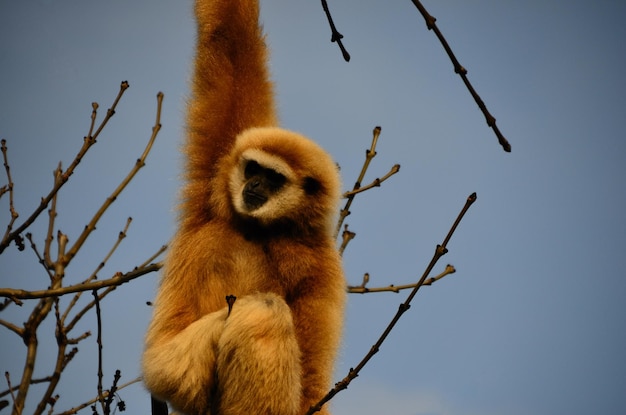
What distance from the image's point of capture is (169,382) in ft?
16.7

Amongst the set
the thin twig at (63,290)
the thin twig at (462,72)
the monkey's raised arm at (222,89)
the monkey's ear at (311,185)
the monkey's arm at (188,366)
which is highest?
the monkey's raised arm at (222,89)

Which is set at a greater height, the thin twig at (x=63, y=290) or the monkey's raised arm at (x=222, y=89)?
the monkey's raised arm at (x=222, y=89)

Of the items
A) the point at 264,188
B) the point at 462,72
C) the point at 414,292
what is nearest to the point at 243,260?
the point at 264,188

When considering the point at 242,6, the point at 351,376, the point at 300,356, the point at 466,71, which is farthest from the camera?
the point at 242,6

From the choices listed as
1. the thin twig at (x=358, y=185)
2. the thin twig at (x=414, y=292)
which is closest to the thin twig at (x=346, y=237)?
the thin twig at (x=358, y=185)

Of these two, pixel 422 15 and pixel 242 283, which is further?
pixel 242 283

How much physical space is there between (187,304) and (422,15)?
3.23 m

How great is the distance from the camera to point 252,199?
18.5 ft

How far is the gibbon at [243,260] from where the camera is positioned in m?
5.04

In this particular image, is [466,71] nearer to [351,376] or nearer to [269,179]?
[351,376]

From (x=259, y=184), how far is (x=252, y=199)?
148mm

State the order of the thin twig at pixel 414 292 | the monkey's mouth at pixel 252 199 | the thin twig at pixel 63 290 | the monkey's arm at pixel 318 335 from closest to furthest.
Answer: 1. the thin twig at pixel 414 292
2. the thin twig at pixel 63 290
3. the monkey's arm at pixel 318 335
4. the monkey's mouth at pixel 252 199

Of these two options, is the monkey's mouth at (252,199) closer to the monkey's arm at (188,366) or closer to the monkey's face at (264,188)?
the monkey's face at (264,188)

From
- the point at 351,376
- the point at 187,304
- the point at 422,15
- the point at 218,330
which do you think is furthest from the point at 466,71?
the point at 187,304
